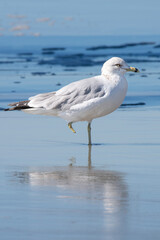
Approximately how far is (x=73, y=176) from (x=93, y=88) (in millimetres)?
2483

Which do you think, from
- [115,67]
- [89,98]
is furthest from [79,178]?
[115,67]

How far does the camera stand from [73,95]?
8.96m

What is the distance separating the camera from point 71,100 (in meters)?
8.98

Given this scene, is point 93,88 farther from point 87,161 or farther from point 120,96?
point 87,161

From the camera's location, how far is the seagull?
877 cm

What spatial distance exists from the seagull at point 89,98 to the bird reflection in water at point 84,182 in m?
1.59

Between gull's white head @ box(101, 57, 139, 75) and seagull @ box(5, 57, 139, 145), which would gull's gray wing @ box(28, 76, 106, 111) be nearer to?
seagull @ box(5, 57, 139, 145)

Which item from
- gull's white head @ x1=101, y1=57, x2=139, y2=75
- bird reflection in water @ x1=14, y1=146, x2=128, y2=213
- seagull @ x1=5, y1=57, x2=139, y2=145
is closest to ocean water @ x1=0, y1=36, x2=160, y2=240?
bird reflection in water @ x1=14, y1=146, x2=128, y2=213

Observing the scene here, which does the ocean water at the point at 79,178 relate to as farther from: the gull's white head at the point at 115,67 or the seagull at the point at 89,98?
the gull's white head at the point at 115,67

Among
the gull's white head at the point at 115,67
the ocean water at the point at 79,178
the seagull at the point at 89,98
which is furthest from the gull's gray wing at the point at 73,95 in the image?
the ocean water at the point at 79,178

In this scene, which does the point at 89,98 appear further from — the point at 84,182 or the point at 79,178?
the point at 84,182

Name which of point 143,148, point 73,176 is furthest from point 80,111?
point 73,176

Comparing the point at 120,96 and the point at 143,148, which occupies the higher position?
the point at 120,96

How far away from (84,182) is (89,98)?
2.76 metres
